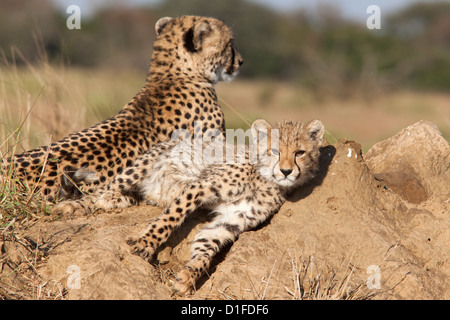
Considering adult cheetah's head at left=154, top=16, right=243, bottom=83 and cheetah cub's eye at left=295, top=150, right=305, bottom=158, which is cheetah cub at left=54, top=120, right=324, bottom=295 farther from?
adult cheetah's head at left=154, top=16, right=243, bottom=83

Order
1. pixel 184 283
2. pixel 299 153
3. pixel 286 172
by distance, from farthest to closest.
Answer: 1. pixel 299 153
2. pixel 286 172
3. pixel 184 283

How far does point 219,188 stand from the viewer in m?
3.88

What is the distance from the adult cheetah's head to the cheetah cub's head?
153cm

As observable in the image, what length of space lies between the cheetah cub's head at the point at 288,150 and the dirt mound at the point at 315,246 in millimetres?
177

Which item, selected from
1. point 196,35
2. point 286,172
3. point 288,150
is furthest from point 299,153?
point 196,35

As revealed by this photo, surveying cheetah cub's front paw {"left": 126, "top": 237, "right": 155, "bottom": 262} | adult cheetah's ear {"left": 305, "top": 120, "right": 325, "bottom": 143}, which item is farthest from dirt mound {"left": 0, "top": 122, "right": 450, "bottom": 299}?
adult cheetah's ear {"left": 305, "top": 120, "right": 325, "bottom": 143}

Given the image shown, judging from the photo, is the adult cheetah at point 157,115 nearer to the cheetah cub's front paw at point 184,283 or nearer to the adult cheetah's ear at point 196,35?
the adult cheetah's ear at point 196,35

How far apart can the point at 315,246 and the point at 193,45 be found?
236cm

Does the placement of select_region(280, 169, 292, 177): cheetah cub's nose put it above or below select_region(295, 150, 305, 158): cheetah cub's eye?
below

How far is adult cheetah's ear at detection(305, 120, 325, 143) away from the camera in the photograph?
3.89m

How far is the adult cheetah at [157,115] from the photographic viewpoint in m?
4.27

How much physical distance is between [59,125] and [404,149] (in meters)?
3.20

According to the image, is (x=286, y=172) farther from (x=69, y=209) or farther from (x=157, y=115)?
(x=157, y=115)
